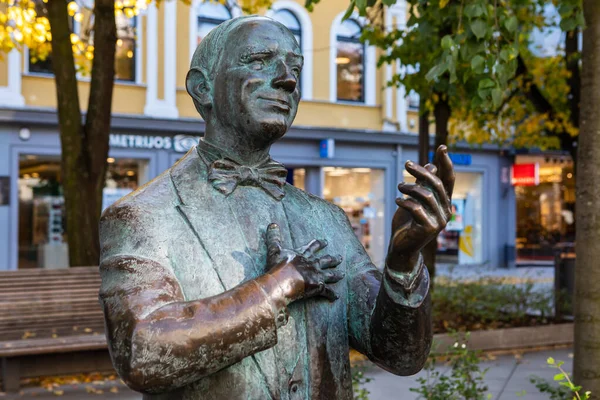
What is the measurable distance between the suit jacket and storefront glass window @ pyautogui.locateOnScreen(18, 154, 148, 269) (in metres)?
13.9

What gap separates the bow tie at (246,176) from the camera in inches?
73.3

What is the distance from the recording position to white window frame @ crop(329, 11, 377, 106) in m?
18.5

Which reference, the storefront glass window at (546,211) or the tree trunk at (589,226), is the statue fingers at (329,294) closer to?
the tree trunk at (589,226)

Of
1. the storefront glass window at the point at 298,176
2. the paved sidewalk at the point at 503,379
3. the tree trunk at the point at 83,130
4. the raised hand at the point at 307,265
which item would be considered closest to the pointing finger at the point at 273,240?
the raised hand at the point at 307,265

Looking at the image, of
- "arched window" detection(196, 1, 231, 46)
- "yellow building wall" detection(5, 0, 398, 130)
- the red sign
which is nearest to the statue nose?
"yellow building wall" detection(5, 0, 398, 130)

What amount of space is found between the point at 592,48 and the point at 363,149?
13980mm

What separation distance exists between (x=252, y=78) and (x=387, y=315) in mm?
681

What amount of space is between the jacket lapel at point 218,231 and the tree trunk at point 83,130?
661 centimetres

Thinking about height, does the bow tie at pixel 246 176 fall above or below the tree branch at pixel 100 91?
below

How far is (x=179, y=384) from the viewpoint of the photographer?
1.54m

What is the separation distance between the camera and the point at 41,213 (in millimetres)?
15164

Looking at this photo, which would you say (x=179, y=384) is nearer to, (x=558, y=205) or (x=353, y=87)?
(x=353, y=87)

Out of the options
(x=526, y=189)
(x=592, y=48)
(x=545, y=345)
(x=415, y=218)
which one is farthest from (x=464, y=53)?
(x=526, y=189)

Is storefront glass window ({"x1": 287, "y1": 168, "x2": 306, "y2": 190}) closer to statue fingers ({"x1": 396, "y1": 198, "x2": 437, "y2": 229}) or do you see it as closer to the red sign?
the red sign
